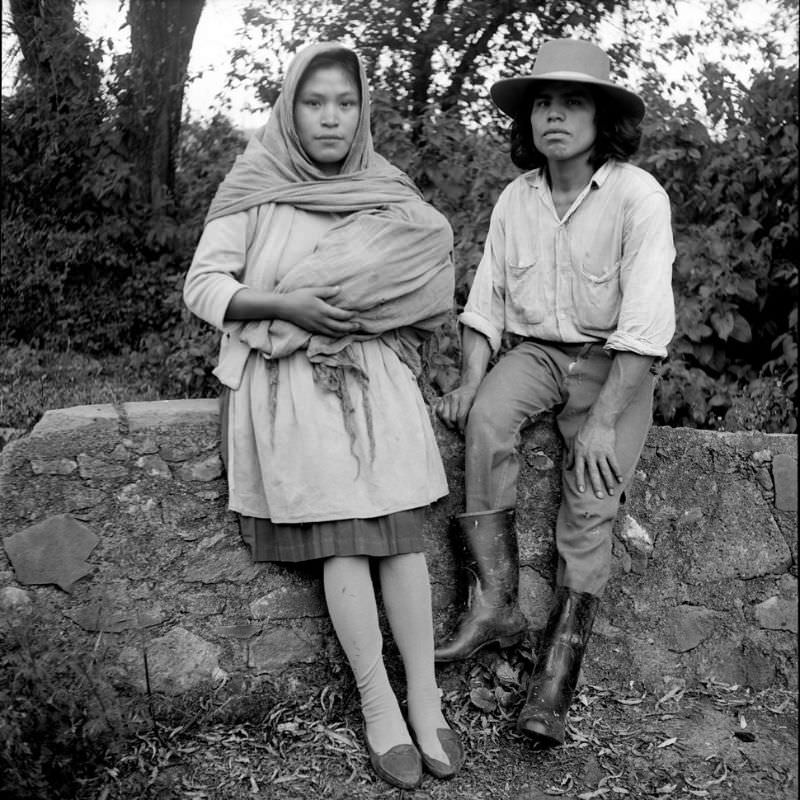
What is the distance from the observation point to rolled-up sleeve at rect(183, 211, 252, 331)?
98.9 inches

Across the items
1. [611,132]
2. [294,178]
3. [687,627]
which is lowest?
[687,627]

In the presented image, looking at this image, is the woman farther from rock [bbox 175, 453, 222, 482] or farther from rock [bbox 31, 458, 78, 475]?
rock [bbox 31, 458, 78, 475]

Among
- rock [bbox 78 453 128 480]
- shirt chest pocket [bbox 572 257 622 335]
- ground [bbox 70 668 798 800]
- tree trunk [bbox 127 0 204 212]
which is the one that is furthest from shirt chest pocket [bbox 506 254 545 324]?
tree trunk [bbox 127 0 204 212]

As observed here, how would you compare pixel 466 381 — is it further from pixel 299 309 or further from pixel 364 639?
pixel 364 639

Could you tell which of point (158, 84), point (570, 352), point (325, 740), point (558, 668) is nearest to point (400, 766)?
point (325, 740)

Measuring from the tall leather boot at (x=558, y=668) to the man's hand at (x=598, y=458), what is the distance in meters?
0.30

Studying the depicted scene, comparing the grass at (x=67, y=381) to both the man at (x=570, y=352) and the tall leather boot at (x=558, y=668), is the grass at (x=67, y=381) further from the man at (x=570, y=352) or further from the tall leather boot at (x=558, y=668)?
the tall leather boot at (x=558, y=668)

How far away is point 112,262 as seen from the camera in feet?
20.3

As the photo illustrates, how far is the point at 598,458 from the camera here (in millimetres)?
2658

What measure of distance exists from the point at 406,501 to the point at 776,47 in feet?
11.9

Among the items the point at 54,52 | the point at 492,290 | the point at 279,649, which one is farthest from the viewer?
the point at 54,52

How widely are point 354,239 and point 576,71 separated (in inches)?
31.0

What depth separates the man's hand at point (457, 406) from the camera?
2787 mm

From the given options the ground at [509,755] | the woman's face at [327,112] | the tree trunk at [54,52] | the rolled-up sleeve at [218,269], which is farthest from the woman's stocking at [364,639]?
the tree trunk at [54,52]
